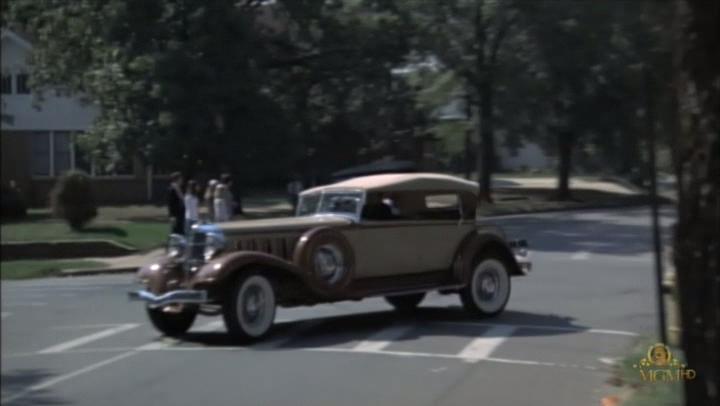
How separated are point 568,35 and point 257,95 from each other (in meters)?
13.5

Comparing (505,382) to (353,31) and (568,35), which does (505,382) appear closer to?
(568,35)

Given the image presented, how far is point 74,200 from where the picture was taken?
32.2 metres

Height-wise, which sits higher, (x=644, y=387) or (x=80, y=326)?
(x=644, y=387)

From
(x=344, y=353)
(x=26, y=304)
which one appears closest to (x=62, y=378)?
(x=344, y=353)

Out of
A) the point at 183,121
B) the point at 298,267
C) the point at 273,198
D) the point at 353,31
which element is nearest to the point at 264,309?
the point at 298,267

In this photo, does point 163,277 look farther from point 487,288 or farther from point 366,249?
point 487,288

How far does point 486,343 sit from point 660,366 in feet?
13.8

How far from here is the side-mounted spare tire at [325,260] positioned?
47.6ft

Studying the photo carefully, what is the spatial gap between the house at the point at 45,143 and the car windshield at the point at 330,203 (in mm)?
32505

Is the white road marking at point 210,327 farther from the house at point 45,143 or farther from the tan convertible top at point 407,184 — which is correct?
the house at point 45,143

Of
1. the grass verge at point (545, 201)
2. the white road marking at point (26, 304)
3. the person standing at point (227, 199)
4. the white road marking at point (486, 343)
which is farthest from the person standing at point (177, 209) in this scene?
the white road marking at point (486, 343)

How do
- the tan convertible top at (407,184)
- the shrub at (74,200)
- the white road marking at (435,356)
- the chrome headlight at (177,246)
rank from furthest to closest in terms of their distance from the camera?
the shrub at (74,200)
the tan convertible top at (407,184)
the chrome headlight at (177,246)
the white road marking at (435,356)

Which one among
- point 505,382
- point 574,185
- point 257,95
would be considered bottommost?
point 505,382

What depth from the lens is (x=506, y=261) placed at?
53.3 ft
